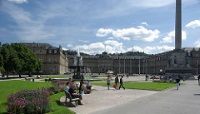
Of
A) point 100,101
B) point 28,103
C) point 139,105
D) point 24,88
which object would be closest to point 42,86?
point 24,88

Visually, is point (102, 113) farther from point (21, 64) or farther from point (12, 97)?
point (21, 64)

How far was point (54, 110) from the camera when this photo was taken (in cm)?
1537

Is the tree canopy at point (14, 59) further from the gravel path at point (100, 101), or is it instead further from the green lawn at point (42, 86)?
the gravel path at point (100, 101)

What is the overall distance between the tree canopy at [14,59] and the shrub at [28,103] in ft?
168

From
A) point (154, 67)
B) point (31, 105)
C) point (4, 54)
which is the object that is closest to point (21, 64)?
point (4, 54)

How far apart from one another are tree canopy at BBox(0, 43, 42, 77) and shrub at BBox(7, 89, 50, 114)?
51.2 metres

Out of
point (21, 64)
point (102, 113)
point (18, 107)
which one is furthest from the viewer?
point (21, 64)

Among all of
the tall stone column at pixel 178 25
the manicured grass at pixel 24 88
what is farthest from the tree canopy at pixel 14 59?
the tall stone column at pixel 178 25

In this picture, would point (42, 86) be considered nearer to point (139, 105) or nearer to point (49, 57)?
point (139, 105)

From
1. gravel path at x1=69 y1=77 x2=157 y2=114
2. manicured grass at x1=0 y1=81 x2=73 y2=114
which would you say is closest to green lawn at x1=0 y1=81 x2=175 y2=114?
manicured grass at x1=0 y1=81 x2=73 y2=114

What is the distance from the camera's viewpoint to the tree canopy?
71000 mm

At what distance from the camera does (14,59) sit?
7256 centimetres

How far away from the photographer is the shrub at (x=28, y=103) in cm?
1383

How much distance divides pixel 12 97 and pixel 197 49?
6245 inches
